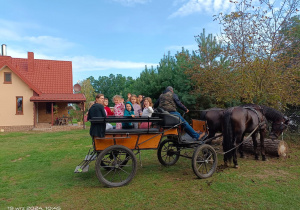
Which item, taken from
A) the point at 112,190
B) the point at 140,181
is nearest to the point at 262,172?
the point at 140,181

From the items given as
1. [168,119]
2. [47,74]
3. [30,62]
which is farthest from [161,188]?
[30,62]

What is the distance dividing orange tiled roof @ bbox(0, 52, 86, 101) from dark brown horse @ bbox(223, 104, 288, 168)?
1498 cm

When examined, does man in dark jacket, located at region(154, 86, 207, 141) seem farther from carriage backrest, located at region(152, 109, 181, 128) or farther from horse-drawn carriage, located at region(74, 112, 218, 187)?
carriage backrest, located at region(152, 109, 181, 128)

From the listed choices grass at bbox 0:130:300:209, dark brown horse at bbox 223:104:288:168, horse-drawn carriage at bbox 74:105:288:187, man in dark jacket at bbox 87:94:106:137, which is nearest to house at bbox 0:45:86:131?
grass at bbox 0:130:300:209

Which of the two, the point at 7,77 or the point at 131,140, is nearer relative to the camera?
the point at 131,140

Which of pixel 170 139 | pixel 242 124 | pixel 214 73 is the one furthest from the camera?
pixel 214 73

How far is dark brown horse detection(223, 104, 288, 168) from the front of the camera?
5.29m

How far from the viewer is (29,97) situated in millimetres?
18125

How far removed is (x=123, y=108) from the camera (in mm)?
5777

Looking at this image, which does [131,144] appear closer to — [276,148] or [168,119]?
[168,119]

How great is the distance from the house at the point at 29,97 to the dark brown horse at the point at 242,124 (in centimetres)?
1494

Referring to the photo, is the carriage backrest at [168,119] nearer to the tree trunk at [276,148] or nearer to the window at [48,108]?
→ the tree trunk at [276,148]

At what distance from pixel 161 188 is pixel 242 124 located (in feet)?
8.70

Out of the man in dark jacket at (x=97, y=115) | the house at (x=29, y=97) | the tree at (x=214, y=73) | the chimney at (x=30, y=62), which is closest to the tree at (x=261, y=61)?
the tree at (x=214, y=73)
